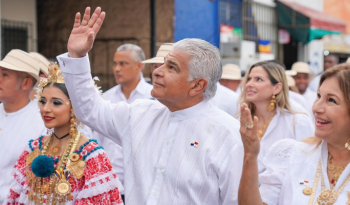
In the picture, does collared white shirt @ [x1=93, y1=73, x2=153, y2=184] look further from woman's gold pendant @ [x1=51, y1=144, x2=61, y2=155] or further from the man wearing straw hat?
woman's gold pendant @ [x1=51, y1=144, x2=61, y2=155]

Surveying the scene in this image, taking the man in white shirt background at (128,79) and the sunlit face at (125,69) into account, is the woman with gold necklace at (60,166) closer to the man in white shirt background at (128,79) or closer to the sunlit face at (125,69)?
the man in white shirt background at (128,79)

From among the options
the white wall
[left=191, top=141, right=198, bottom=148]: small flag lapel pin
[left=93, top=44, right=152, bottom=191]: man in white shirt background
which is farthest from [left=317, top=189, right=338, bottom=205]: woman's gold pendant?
the white wall

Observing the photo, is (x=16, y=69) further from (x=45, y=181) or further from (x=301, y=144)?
(x=301, y=144)

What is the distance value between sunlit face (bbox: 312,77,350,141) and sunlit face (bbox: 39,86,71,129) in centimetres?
205

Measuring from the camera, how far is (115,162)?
22.1 feet

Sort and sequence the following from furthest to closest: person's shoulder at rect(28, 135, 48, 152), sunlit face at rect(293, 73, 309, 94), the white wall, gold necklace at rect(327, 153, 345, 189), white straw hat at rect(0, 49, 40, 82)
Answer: the white wall
sunlit face at rect(293, 73, 309, 94)
white straw hat at rect(0, 49, 40, 82)
person's shoulder at rect(28, 135, 48, 152)
gold necklace at rect(327, 153, 345, 189)

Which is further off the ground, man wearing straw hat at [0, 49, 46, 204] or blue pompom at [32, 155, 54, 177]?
man wearing straw hat at [0, 49, 46, 204]

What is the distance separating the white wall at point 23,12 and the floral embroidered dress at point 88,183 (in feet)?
28.4

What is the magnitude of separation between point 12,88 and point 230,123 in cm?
267

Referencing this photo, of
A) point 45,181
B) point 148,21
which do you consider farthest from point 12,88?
point 148,21

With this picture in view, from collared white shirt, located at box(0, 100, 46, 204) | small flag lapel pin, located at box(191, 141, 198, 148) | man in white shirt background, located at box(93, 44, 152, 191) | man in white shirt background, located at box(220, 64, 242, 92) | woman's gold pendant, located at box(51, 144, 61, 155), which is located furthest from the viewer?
man in white shirt background, located at box(220, 64, 242, 92)

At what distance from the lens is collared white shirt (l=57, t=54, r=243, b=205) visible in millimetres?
3473

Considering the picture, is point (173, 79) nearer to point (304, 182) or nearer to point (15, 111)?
point (304, 182)

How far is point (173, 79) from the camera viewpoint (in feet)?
11.8
